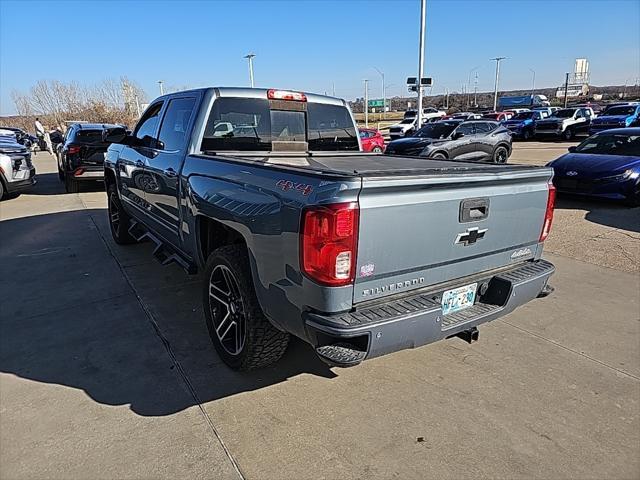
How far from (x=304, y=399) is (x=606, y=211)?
812 cm

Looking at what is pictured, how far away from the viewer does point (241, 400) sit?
2936 millimetres

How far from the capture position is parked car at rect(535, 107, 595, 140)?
Answer: 25.8 meters

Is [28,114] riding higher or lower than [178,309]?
higher

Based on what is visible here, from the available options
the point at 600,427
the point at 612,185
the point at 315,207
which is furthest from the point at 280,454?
the point at 612,185

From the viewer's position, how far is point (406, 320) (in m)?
2.32

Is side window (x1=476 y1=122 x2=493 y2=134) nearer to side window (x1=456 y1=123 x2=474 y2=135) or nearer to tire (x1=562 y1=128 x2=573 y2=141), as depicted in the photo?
side window (x1=456 y1=123 x2=474 y2=135)

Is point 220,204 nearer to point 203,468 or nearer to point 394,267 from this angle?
point 394,267

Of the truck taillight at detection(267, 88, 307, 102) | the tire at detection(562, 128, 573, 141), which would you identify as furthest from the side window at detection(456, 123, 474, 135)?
the tire at detection(562, 128, 573, 141)

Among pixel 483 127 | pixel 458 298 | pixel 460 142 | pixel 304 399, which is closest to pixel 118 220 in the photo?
pixel 304 399

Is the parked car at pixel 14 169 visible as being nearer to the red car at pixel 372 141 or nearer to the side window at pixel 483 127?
the red car at pixel 372 141

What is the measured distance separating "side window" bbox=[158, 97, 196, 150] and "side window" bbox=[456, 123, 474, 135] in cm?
1262

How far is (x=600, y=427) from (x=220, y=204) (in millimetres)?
2806

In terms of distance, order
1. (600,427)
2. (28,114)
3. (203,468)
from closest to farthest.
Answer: (203,468) → (600,427) → (28,114)

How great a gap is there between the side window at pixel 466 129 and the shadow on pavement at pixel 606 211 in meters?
6.28
